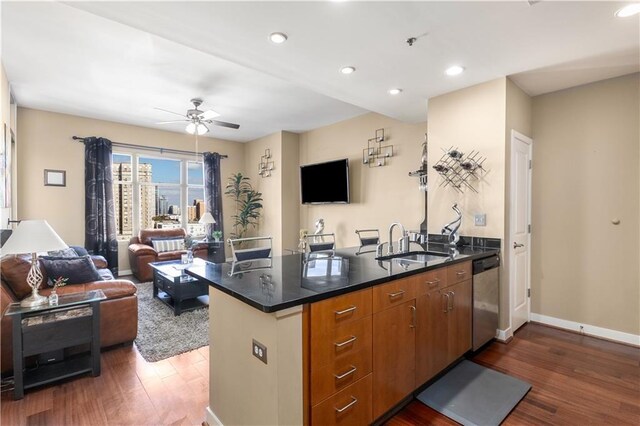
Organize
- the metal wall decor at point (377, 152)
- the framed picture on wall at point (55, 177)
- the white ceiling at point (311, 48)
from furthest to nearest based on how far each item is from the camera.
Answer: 1. the framed picture on wall at point (55, 177)
2. the metal wall decor at point (377, 152)
3. the white ceiling at point (311, 48)

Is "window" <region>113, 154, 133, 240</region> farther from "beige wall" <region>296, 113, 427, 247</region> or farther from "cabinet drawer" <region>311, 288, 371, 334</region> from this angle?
"cabinet drawer" <region>311, 288, 371, 334</region>

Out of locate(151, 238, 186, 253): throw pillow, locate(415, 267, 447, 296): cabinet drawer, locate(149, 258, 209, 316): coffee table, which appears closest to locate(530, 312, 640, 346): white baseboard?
locate(415, 267, 447, 296): cabinet drawer

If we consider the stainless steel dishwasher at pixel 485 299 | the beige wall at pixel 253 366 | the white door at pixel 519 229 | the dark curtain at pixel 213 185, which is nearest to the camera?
the beige wall at pixel 253 366

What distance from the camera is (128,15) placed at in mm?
1995

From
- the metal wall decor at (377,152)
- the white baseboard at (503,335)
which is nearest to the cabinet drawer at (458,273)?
the white baseboard at (503,335)

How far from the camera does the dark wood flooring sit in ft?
6.29

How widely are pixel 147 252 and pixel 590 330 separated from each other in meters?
6.34

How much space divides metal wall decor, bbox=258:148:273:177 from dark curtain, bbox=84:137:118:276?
2882mm

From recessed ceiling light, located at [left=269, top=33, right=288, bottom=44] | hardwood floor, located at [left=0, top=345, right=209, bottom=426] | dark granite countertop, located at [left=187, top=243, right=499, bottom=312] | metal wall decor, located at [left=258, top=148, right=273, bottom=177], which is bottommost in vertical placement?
hardwood floor, located at [left=0, top=345, right=209, bottom=426]

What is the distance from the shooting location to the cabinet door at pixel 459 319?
236cm

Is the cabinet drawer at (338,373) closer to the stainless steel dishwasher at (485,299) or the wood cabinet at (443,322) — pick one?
the wood cabinet at (443,322)

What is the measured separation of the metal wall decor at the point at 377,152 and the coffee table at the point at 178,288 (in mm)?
3172

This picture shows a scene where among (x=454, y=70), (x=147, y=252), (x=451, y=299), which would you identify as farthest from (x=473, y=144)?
(x=147, y=252)

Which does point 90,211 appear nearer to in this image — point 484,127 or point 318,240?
point 318,240
